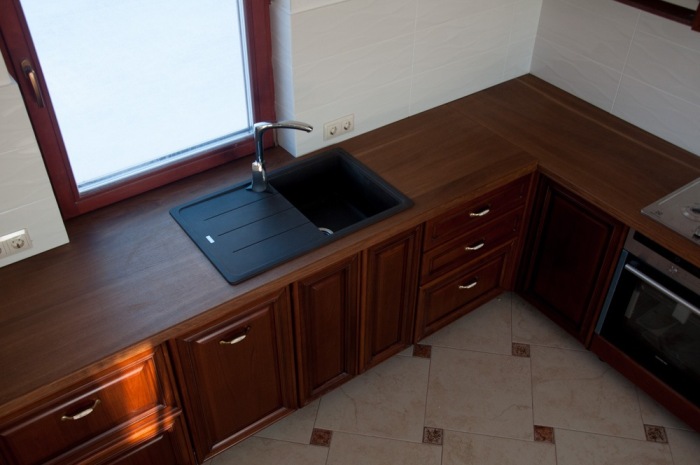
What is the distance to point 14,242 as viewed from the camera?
2172 millimetres

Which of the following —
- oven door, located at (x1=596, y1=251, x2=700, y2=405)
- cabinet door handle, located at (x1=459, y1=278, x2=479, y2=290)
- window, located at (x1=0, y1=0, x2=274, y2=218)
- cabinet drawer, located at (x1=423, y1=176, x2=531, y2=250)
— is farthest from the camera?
cabinet door handle, located at (x1=459, y1=278, x2=479, y2=290)

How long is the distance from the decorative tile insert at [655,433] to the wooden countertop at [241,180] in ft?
2.68

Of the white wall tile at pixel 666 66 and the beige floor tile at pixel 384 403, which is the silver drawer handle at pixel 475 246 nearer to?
the beige floor tile at pixel 384 403

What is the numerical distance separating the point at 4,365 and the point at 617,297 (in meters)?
2.20

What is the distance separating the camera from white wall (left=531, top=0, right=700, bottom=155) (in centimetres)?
275

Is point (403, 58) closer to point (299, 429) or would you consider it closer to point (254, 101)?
point (254, 101)

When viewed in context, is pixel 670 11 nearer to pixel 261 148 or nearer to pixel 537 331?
pixel 537 331

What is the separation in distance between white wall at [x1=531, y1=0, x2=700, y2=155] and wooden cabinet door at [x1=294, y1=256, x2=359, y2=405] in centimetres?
150

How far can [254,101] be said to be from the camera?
2.63 m

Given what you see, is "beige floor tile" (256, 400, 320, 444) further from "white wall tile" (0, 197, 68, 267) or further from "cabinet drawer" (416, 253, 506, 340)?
"white wall tile" (0, 197, 68, 267)

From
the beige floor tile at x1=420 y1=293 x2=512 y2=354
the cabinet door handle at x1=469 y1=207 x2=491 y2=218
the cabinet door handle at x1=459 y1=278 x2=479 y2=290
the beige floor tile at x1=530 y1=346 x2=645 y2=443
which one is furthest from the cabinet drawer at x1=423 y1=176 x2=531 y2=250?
the beige floor tile at x1=530 y1=346 x2=645 y2=443

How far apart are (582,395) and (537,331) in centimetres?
37

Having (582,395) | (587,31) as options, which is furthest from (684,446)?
(587,31)

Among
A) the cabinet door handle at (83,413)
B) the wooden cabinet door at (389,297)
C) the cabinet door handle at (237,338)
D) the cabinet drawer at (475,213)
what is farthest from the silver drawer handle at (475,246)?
the cabinet door handle at (83,413)
